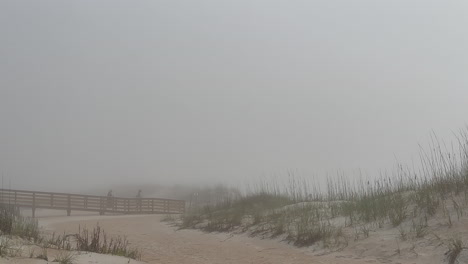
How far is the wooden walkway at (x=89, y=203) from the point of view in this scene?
1021 inches

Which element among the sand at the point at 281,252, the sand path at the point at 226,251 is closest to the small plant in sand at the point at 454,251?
the sand at the point at 281,252

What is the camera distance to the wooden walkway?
85.1 feet

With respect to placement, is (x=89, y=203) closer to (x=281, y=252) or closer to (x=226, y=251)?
(x=226, y=251)

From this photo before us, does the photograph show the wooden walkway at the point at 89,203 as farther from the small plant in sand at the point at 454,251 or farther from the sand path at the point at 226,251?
the small plant in sand at the point at 454,251

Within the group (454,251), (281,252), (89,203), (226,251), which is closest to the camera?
(454,251)

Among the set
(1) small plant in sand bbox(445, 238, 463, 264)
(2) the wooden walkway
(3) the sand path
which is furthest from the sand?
(2) the wooden walkway

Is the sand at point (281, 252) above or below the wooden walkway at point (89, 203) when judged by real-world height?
below

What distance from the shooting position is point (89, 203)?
29016 mm

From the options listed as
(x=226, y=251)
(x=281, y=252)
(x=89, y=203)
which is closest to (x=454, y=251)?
(x=281, y=252)

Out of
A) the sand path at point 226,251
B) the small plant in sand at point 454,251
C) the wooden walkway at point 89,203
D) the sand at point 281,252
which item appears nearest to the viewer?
the small plant in sand at point 454,251

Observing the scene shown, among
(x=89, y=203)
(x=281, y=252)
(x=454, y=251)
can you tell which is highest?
(x=89, y=203)

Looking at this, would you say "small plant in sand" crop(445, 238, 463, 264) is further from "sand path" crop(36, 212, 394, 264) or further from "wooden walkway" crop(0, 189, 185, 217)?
"wooden walkway" crop(0, 189, 185, 217)

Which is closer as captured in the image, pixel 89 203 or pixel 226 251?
pixel 226 251

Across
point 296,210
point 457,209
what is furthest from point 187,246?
point 457,209
